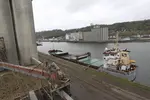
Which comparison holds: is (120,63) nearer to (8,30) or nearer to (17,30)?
(17,30)

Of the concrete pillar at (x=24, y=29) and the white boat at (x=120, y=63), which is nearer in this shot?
the concrete pillar at (x=24, y=29)

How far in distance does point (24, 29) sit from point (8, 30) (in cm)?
125

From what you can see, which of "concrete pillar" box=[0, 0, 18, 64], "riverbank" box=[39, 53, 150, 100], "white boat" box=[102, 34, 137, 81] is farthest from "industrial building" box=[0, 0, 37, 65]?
"white boat" box=[102, 34, 137, 81]

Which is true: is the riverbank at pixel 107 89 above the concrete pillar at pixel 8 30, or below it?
below

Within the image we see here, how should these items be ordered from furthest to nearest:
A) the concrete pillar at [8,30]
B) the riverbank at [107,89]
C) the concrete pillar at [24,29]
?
the concrete pillar at [24,29] < the concrete pillar at [8,30] < the riverbank at [107,89]

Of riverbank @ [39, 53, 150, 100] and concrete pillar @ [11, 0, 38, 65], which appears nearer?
riverbank @ [39, 53, 150, 100]

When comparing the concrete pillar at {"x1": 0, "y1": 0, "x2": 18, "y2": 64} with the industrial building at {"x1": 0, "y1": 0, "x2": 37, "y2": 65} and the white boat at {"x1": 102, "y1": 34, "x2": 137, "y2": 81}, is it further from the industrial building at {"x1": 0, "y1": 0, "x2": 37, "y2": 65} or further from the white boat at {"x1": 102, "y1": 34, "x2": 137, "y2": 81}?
the white boat at {"x1": 102, "y1": 34, "x2": 137, "y2": 81}

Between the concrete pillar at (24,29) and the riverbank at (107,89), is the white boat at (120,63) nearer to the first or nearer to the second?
the riverbank at (107,89)

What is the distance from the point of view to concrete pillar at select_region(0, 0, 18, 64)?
7.83 metres

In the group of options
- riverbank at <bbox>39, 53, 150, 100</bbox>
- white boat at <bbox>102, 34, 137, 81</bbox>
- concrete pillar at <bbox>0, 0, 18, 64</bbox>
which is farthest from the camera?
white boat at <bbox>102, 34, 137, 81</bbox>

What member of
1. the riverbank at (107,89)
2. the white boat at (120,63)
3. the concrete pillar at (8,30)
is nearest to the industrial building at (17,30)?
the concrete pillar at (8,30)

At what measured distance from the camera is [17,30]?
834cm

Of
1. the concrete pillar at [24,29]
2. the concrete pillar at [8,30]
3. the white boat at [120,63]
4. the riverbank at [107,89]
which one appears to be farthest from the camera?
the white boat at [120,63]

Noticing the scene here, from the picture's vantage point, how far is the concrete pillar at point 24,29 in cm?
794
